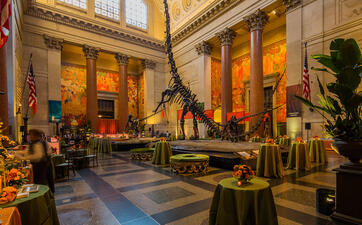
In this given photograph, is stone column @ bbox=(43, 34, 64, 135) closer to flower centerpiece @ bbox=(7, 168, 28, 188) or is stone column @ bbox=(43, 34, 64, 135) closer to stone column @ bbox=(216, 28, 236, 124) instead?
stone column @ bbox=(216, 28, 236, 124)

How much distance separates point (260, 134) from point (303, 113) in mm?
2701

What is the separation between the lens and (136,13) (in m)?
21.9

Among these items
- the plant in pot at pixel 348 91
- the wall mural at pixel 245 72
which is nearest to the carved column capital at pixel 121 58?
the wall mural at pixel 245 72

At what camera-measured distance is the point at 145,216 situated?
3217mm

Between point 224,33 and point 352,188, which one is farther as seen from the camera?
point 224,33

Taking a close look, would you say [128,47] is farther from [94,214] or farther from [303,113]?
[94,214]

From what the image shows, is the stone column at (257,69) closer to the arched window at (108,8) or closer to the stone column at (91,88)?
the stone column at (91,88)

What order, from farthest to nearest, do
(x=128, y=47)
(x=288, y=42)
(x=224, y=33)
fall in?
1. (x=128, y=47)
2. (x=224, y=33)
3. (x=288, y=42)

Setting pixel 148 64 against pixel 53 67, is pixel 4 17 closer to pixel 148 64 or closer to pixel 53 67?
pixel 53 67

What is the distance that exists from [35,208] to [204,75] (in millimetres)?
16623

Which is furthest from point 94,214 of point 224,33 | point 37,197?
point 224,33

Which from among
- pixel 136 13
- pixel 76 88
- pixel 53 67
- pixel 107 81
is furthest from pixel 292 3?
pixel 76 88

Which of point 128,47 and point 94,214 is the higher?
point 128,47

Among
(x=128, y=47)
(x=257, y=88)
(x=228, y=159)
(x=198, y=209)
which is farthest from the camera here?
(x=128, y=47)
